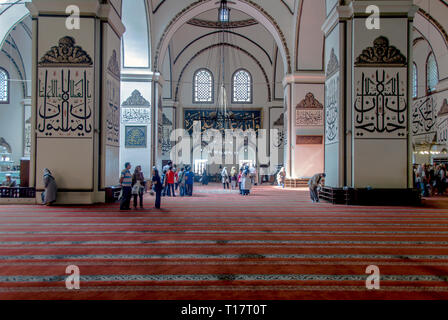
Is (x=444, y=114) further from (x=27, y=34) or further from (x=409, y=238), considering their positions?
(x=27, y=34)

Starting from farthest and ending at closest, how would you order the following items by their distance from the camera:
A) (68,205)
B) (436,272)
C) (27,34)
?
1. (27,34)
2. (68,205)
3. (436,272)

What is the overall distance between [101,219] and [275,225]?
210cm

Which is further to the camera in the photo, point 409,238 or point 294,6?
point 294,6

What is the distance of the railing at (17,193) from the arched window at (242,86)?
11.0 meters

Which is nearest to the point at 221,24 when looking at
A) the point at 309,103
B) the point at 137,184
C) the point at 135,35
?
the point at 135,35

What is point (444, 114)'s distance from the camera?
10000 millimetres

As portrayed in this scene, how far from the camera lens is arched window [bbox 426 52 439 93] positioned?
10.8m

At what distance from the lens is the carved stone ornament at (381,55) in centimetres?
582

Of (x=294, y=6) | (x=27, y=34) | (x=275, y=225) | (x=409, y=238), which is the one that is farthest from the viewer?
(x=27, y=34)

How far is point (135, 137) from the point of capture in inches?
381

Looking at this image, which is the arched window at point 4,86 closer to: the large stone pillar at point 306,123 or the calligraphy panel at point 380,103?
the large stone pillar at point 306,123

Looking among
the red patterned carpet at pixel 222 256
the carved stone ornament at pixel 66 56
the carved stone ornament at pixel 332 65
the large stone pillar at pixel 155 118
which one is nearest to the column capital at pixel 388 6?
the carved stone ornament at pixel 332 65

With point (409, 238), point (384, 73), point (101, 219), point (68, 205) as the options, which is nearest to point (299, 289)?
point (409, 238)

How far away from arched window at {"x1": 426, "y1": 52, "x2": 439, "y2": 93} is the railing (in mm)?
11199
